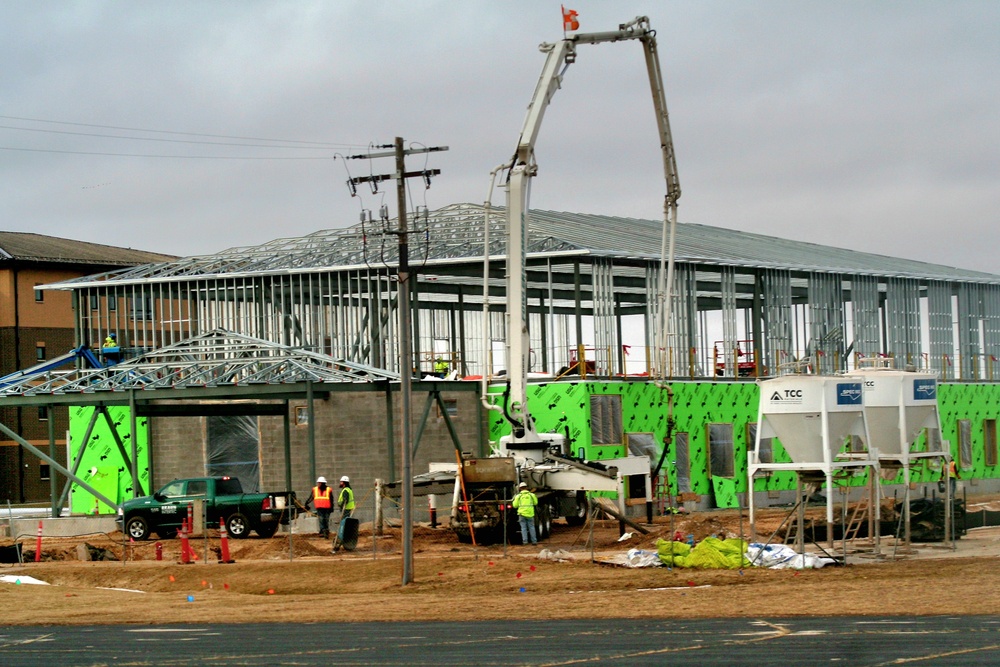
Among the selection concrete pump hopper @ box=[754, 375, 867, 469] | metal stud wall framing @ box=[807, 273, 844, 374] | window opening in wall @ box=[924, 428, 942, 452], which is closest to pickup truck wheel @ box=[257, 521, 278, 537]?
concrete pump hopper @ box=[754, 375, 867, 469]

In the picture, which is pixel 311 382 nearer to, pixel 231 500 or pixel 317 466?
pixel 231 500

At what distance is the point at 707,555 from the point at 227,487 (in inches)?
604

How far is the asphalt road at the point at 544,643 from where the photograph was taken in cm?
1717

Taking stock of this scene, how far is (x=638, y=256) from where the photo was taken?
45.5 meters

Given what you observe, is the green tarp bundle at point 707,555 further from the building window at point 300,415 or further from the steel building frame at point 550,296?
the building window at point 300,415

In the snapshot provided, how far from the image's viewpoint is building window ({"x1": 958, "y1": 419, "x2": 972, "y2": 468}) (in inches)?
2276

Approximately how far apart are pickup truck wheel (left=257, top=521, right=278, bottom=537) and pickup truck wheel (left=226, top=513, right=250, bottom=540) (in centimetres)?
33

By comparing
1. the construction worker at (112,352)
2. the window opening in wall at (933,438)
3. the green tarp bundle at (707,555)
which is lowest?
the green tarp bundle at (707,555)

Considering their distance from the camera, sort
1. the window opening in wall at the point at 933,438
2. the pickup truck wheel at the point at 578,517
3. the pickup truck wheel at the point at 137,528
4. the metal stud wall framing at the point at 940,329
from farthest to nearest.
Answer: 1. the metal stud wall framing at the point at 940,329
2. the pickup truck wheel at the point at 137,528
3. the pickup truck wheel at the point at 578,517
4. the window opening in wall at the point at 933,438

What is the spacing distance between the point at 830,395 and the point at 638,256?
15993mm

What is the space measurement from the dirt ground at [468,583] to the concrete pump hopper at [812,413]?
A: 241cm

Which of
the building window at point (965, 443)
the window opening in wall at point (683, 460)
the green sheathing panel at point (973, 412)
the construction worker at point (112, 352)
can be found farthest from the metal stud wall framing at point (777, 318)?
the construction worker at point (112, 352)

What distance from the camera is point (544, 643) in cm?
1920

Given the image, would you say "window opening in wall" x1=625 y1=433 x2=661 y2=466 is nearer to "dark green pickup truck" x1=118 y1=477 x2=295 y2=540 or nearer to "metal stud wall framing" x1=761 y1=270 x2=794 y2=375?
"metal stud wall framing" x1=761 y1=270 x2=794 y2=375
